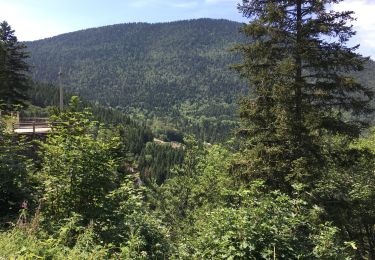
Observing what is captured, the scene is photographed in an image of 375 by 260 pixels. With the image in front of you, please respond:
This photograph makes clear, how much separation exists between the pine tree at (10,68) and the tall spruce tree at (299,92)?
1007 inches

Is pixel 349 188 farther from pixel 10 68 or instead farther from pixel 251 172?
pixel 10 68

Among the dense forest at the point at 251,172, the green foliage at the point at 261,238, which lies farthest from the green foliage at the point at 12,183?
the green foliage at the point at 261,238

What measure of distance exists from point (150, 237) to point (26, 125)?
2537 centimetres

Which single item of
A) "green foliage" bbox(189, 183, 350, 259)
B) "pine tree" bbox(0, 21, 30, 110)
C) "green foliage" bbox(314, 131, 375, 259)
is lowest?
"green foliage" bbox(314, 131, 375, 259)

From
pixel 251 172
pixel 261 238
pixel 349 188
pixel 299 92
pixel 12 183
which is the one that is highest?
pixel 299 92

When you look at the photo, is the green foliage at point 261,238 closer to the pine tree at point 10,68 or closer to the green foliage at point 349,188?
the green foliage at point 349,188

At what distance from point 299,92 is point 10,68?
29.7 meters

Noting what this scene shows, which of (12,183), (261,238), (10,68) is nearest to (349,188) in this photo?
(261,238)

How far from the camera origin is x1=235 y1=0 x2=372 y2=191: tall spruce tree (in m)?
13.9

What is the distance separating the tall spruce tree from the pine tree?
25579 mm

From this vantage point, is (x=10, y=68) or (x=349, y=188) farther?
(x=10, y=68)

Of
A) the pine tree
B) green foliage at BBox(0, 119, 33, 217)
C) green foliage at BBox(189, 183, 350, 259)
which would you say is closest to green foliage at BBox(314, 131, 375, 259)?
green foliage at BBox(189, 183, 350, 259)

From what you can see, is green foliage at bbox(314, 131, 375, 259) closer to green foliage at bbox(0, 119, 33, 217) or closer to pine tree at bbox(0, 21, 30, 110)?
green foliage at bbox(0, 119, 33, 217)

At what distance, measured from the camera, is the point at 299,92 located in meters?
14.3
